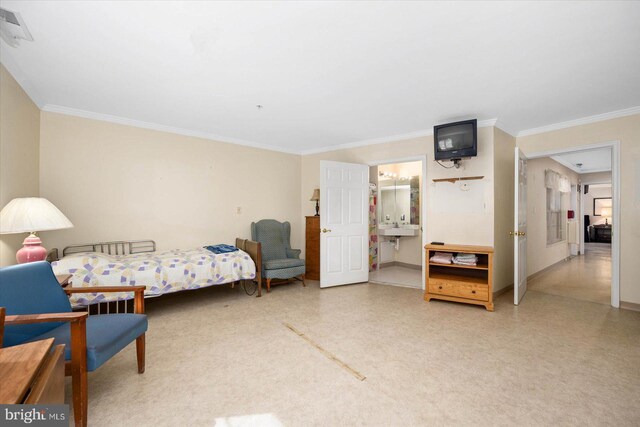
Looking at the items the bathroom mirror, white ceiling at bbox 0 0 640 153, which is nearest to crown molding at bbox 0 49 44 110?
white ceiling at bbox 0 0 640 153

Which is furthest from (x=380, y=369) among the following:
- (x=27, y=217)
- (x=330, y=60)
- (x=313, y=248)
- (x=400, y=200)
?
(x=400, y=200)

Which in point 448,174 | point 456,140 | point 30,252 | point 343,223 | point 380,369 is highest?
point 456,140

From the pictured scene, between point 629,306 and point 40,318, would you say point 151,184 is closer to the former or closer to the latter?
point 40,318

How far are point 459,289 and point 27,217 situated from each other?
4486mm

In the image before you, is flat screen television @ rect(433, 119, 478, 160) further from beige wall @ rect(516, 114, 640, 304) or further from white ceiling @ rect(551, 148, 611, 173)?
white ceiling @ rect(551, 148, 611, 173)

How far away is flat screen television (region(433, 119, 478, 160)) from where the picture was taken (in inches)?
143

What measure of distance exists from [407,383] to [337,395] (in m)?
0.51

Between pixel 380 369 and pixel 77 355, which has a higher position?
pixel 77 355

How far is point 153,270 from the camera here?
3.24 meters

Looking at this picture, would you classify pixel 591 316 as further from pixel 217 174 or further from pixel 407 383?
pixel 217 174

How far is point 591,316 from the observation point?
328cm

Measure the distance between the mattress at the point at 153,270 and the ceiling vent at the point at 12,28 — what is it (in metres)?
1.93

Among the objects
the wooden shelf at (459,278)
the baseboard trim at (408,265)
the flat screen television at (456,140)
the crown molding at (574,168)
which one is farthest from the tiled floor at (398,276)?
the crown molding at (574,168)

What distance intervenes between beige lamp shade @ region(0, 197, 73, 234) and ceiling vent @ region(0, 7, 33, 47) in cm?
120
